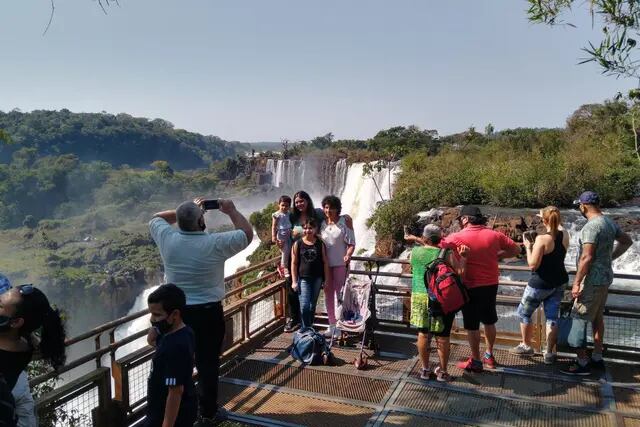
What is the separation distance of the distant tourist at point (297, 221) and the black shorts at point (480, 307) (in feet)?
6.03

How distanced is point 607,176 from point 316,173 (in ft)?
72.5

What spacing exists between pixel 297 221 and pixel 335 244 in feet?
2.03

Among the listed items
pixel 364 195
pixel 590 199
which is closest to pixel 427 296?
pixel 590 199

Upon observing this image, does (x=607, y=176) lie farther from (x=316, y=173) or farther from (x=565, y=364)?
(x=316, y=173)

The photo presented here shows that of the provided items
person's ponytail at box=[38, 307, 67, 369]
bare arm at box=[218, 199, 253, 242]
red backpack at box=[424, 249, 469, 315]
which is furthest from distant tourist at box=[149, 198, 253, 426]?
red backpack at box=[424, 249, 469, 315]

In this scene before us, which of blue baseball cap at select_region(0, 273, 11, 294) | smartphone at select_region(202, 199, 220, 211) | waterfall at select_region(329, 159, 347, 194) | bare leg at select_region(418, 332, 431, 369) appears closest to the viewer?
blue baseball cap at select_region(0, 273, 11, 294)

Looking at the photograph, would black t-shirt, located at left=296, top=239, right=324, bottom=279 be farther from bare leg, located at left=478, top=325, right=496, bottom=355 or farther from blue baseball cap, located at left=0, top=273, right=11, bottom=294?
blue baseball cap, located at left=0, top=273, right=11, bottom=294

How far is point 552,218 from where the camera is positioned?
4902mm

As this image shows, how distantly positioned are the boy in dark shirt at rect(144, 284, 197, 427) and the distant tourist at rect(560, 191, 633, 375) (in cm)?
363

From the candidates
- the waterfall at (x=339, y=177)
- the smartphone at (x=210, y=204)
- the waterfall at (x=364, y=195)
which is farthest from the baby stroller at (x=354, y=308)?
the waterfall at (x=339, y=177)

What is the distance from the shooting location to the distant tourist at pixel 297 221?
19.0 feet

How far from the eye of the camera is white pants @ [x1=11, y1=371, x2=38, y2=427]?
7.72ft

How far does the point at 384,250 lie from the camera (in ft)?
66.5

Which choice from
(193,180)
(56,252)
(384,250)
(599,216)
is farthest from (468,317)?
(193,180)
